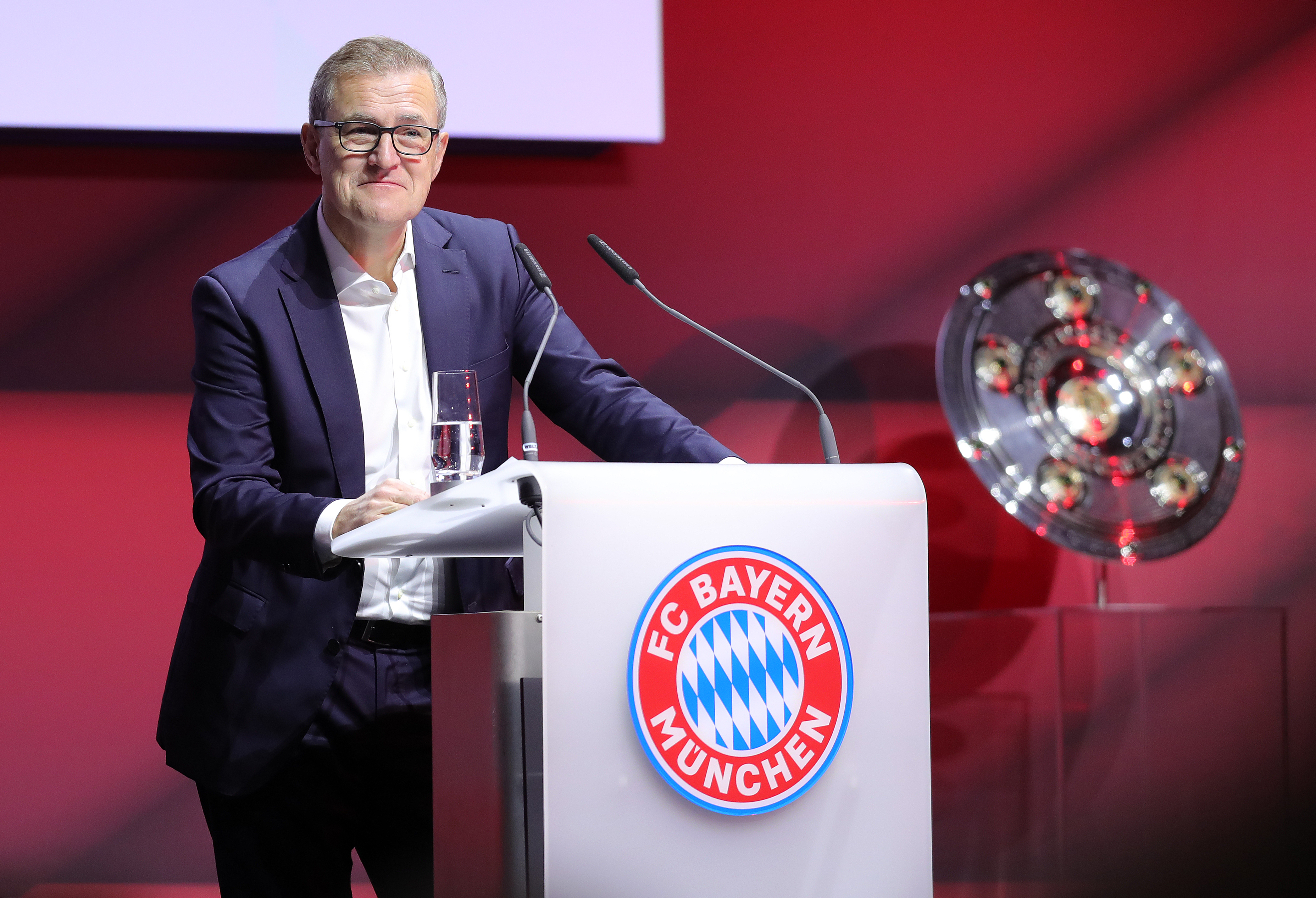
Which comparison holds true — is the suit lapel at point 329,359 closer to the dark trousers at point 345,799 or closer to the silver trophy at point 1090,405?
the dark trousers at point 345,799

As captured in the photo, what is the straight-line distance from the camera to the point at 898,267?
3.14m

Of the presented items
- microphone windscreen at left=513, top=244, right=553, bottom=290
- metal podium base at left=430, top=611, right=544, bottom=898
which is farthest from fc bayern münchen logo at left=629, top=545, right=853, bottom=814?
microphone windscreen at left=513, top=244, right=553, bottom=290

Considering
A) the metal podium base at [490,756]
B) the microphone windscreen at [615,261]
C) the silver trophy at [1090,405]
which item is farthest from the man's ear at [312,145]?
the silver trophy at [1090,405]

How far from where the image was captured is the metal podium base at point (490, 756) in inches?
47.6

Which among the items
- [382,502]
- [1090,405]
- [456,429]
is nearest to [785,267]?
[1090,405]

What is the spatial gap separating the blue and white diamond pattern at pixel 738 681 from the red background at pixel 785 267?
1.81 metres

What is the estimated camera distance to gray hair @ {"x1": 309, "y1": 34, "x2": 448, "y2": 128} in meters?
1.77

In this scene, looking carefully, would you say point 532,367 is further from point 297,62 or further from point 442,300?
point 297,62

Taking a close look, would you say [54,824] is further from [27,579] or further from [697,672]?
[697,672]

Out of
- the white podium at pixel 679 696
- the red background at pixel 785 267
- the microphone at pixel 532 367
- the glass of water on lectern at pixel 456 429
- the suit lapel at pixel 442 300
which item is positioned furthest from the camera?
the red background at pixel 785 267

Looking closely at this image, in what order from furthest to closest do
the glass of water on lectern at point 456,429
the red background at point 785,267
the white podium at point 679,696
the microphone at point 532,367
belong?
the red background at point 785,267
the glass of water on lectern at point 456,429
the microphone at point 532,367
the white podium at point 679,696

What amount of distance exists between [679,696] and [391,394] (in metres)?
0.80

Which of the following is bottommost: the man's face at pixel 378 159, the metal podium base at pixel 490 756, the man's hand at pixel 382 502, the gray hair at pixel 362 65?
the metal podium base at pixel 490 756

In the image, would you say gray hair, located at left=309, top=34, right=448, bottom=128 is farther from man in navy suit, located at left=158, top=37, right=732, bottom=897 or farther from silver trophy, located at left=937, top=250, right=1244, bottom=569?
silver trophy, located at left=937, top=250, right=1244, bottom=569
